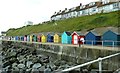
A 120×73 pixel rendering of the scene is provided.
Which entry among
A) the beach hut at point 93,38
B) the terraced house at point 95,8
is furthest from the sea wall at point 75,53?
the terraced house at point 95,8

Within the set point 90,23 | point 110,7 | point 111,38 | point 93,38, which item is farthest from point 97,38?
point 110,7

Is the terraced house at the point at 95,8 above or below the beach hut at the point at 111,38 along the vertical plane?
above

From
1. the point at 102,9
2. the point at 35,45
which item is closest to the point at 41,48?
the point at 35,45

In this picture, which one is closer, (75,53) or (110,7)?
(75,53)

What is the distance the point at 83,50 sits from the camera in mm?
21375

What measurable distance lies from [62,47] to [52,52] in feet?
9.46

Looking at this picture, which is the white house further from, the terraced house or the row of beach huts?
the row of beach huts

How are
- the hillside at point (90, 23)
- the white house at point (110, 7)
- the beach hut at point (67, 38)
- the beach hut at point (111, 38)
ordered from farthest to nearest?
1. the white house at point (110, 7)
2. the hillside at point (90, 23)
3. the beach hut at point (67, 38)
4. the beach hut at point (111, 38)

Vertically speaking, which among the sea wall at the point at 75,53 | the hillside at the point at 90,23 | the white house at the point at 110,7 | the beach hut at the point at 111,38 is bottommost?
the sea wall at the point at 75,53

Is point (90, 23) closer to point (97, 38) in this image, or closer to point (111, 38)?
point (97, 38)

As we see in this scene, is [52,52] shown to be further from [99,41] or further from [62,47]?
[99,41]

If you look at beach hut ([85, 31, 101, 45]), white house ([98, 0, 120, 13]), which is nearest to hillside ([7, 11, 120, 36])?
white house ([98, 0, 120, 13])

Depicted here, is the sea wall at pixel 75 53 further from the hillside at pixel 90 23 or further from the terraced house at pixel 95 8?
the terraced house at pixel 95 8

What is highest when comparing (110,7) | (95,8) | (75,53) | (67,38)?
(95,8)
